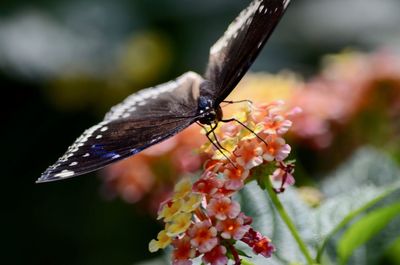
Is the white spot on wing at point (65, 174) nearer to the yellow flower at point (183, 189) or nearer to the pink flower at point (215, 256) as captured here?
the yellow flower at point (183, 189)

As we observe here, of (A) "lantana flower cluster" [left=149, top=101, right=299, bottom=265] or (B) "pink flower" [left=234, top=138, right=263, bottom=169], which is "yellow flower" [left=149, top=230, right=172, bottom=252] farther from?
(B) "pink flower" [left=234, top=138, right=263, bottom=169]

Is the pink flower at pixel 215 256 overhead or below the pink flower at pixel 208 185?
below

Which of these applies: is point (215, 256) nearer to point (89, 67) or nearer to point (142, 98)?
point (142, 98)

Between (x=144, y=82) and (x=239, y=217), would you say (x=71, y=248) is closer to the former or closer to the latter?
(x=144, y=82)

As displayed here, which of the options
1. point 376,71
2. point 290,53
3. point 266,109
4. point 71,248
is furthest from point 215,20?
point 266,109

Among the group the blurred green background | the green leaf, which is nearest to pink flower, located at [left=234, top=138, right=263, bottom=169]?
the green leaf

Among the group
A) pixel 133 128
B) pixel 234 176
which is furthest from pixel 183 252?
pixel 133 128

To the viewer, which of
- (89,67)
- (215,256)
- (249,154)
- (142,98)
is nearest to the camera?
(215,256)

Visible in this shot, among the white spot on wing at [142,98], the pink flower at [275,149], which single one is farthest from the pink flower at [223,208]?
the white spot on wing at [142,98]
